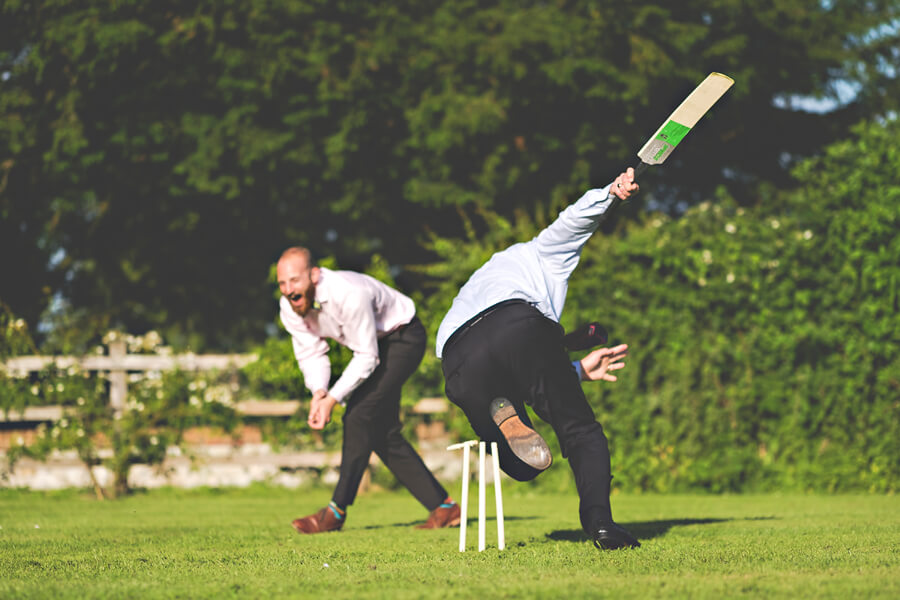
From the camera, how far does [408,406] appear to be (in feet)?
39.0

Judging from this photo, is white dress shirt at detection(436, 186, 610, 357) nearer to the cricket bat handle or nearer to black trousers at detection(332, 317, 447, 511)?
the cricket bat handle

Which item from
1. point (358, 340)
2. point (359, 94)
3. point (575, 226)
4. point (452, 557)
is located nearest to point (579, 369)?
point (575, 226)

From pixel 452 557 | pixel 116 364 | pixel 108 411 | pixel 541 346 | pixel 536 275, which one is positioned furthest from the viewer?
pixel 116 364

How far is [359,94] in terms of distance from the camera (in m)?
16.1

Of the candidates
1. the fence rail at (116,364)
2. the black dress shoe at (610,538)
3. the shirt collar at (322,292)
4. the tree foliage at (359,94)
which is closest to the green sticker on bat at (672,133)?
the black dress shoe at (610,538)

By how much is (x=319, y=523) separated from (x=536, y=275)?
7.77ft

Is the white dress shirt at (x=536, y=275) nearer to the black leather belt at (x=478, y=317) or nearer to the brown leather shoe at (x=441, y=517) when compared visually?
the black leather belt at (x=478, y=317)

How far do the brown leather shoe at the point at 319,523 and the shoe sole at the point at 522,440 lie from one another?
6.99 feet

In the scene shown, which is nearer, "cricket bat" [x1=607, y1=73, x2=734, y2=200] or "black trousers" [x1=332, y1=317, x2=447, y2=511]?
"cricket bat" [x1=607, y1=73, x2=734, y2=200]

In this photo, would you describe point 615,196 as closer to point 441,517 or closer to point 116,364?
point 441,517

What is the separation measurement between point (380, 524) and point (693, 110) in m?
3.87

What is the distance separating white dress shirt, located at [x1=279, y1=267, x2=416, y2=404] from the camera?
624 cm

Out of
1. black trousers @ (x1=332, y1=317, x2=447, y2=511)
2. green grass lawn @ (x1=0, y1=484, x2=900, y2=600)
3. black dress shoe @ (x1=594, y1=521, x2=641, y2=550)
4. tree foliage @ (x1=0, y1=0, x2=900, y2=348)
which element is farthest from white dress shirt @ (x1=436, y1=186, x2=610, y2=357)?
tree foliage @ (x1=0, y1=0, x2=900, y2=348)

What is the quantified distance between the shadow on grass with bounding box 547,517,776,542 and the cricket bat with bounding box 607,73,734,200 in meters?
2.04
